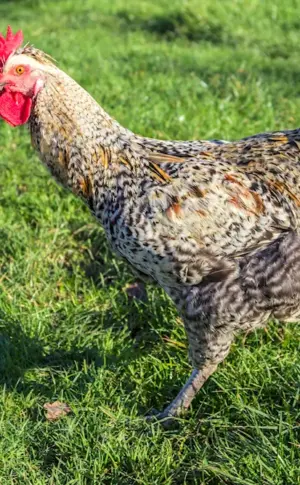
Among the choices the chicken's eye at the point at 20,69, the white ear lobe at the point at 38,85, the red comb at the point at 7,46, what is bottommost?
the white ear lobe at the point at 38,85

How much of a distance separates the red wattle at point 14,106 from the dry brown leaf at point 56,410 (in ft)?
4.63

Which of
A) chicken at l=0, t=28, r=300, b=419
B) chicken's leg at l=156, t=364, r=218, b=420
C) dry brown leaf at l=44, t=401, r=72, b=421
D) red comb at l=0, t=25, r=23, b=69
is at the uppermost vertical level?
red comb at l=0, t=25, r=23, b=69

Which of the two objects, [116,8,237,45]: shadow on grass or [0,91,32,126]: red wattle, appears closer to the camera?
[0,91,32,126]: red wattle

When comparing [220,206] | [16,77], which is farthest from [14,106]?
[220,206]

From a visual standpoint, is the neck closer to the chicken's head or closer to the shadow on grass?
the chicken's head

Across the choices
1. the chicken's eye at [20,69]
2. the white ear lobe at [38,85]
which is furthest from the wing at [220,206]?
the chicken's eye at [20,69]

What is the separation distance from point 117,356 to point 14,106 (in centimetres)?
146

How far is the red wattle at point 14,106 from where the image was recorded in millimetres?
3162

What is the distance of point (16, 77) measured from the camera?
3107 millimetres

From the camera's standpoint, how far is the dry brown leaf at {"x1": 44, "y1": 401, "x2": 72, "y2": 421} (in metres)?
3.26

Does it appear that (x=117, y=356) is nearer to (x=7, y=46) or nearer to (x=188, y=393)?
(x=188, y=393)

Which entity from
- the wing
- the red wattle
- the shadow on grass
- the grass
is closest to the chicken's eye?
the red wattle

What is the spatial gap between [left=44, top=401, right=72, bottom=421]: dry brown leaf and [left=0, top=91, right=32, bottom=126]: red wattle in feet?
4.63

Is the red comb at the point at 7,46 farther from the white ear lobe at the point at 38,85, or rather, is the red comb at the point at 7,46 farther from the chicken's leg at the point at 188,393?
the chicken's leg at the point at 188,393
